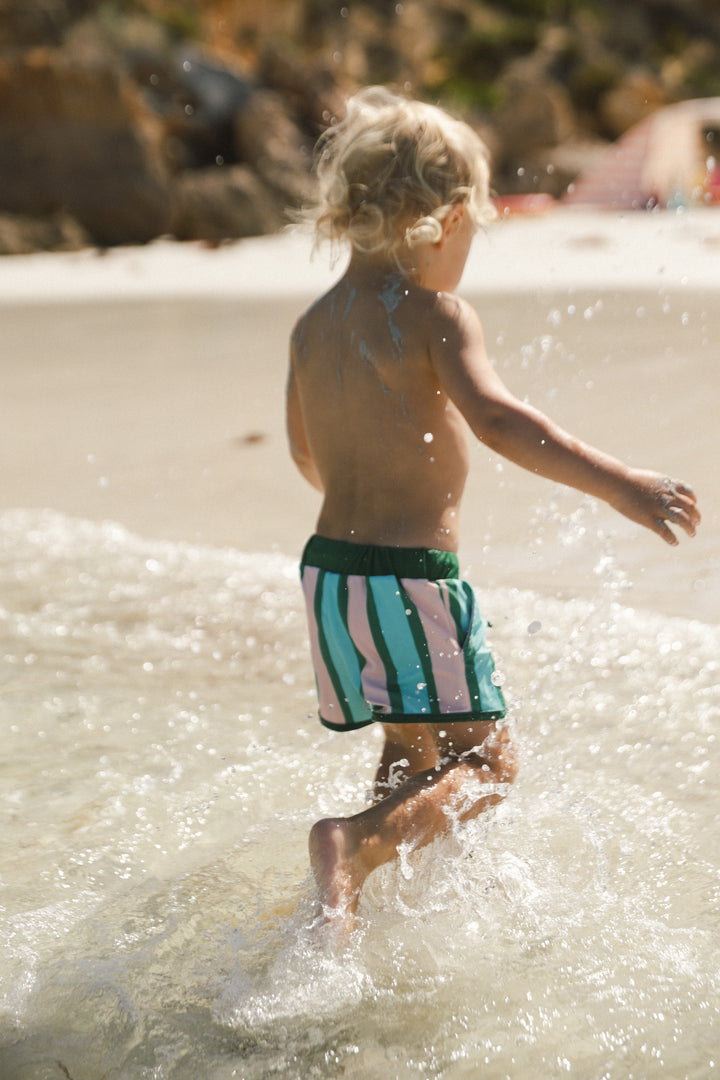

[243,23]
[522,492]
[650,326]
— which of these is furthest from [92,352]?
[243,23]

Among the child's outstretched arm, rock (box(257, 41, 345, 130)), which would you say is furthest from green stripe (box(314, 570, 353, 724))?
rock (box(257, 41, 345, 130))

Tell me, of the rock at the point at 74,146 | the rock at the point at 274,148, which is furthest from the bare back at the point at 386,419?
the rock at the point at 274,148

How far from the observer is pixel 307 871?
2.03 m

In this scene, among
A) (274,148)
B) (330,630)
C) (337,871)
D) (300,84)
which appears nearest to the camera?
(337,871)

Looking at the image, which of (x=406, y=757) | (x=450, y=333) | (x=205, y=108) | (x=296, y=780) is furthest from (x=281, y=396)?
(x=205, y=108)

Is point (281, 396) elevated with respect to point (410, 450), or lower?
elevated

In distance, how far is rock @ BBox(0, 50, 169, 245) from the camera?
511 inches

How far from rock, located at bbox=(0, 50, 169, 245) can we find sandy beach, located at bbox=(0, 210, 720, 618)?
3531mm

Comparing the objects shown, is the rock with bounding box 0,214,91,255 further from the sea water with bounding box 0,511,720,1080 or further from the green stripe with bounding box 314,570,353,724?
the green stripe with bounding box 314,570,353,724

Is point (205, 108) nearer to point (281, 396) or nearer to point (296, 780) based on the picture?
point (281, 396)

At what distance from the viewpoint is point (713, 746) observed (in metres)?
2.39

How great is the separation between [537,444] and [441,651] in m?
0.36

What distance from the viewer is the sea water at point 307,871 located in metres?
1.61

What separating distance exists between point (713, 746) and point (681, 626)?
61 cm
